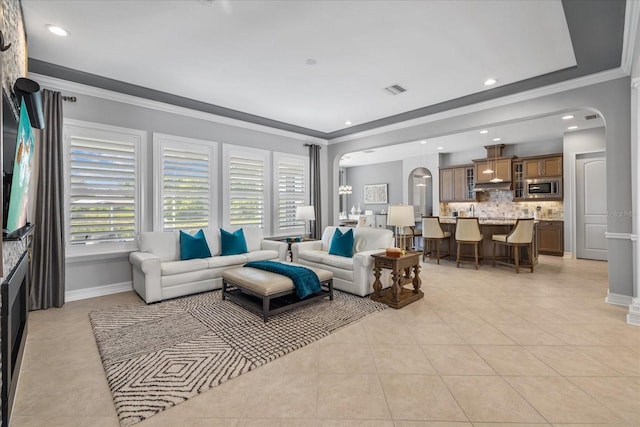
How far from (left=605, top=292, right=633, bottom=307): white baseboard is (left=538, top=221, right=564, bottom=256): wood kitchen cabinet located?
397 cm

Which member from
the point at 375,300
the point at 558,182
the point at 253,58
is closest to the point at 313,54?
the point at 253,58

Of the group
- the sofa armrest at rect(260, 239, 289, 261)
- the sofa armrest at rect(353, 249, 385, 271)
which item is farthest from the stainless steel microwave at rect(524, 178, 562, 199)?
the sofa armrest at rect(260, 239, 289, 261)

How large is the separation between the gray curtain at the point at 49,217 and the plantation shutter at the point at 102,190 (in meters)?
0.19

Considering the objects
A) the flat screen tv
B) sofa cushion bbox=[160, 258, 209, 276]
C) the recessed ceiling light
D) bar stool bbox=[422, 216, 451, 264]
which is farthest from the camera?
bar stool bbox=[422, 216, 451, 264]

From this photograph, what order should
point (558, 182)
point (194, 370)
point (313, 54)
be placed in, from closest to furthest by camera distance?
point (194, 370), point (313, 54), point (558, 182)

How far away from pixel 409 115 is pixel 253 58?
308 cm

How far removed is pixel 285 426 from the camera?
5.74 ft

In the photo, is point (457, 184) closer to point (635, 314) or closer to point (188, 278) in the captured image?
point (635, 314)

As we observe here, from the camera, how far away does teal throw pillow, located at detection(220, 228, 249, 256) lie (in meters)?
4.94

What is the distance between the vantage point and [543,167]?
24.5ft

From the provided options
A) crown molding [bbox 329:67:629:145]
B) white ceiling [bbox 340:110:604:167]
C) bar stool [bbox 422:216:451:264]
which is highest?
white ceiling [bbox 340:110:604:167]

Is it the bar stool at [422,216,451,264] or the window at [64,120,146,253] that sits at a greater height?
the window at [64,120,146,253]

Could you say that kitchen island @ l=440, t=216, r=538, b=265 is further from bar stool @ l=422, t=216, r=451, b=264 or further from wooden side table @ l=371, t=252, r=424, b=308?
wooden side table @ l=371, t=252, r=424, b=308

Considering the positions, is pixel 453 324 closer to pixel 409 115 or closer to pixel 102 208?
pixel 409 115
